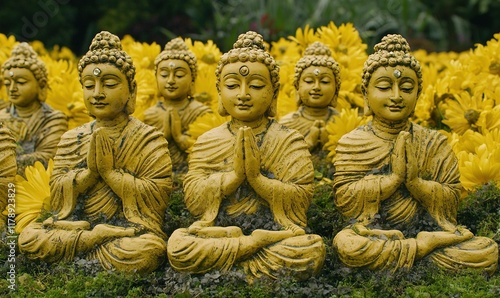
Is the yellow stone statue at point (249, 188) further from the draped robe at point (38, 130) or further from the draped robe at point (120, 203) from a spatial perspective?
the draped robe at point (38, 130)

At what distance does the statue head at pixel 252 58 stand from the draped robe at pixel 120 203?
60cm

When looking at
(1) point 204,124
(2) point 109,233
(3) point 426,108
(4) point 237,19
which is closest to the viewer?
(2) point 109,233

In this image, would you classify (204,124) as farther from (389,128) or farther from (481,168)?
(481,168)

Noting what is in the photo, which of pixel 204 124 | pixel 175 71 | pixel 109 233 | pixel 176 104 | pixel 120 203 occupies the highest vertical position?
pixel 175 71

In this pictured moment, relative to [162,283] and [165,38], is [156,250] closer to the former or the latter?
[162,283]

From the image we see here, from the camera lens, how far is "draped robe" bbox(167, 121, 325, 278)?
578cm

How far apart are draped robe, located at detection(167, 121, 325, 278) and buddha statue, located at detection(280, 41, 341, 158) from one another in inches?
66.1

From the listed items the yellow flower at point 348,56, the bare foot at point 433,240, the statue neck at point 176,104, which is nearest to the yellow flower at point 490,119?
→ the yellow flower at point 348,56

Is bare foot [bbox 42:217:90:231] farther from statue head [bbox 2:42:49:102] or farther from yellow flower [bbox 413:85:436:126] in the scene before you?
yellow flower [bbox 413:85:436:126]

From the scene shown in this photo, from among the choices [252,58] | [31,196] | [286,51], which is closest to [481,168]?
[252,58]

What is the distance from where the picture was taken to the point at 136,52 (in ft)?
31.9

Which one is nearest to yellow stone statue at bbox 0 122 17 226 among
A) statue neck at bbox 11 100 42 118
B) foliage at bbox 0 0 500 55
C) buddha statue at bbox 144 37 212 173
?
statue neck at bbox 11 100 42 118

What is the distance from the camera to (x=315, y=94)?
8.03m

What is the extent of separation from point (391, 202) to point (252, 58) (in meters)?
1.31
